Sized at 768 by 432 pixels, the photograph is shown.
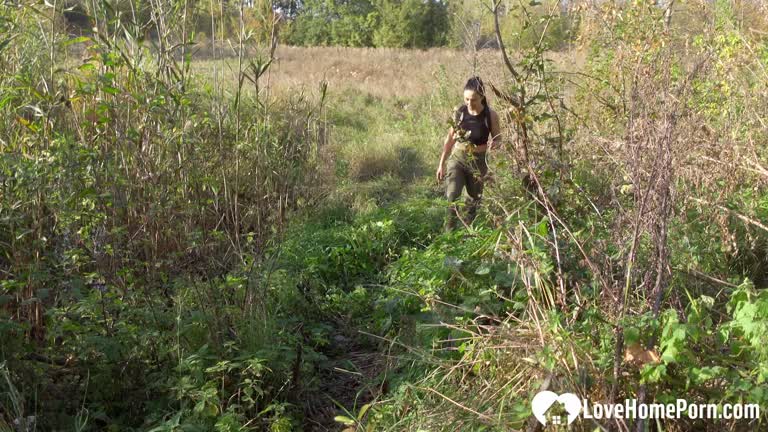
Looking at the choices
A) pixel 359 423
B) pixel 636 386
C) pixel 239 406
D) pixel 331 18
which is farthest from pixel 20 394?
pixel 331 18

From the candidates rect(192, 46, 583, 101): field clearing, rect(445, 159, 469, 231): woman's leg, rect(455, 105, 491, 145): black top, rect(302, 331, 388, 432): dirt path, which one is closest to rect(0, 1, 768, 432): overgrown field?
rect(302, 331, 388, 432): dirt path

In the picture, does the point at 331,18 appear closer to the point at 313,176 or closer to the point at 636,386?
the point at 313,176

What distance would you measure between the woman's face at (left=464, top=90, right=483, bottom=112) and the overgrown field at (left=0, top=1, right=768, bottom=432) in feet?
3.09

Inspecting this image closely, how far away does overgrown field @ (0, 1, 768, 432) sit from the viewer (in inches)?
106

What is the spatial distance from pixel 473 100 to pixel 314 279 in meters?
2.09

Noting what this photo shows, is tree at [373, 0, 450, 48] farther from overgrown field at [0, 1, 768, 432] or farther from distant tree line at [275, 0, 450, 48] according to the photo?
overgrown field at [0, 1, 768, 432]

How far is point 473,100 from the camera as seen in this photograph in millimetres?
5621

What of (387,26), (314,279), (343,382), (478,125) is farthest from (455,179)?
(387,26)

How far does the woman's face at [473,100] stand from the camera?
5541 mm

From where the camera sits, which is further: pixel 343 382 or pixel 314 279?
pixel 314 279

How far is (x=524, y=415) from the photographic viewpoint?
247 centimetres

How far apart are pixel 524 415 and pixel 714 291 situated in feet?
5.00

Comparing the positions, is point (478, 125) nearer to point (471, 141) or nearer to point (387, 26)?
point (471, 141)

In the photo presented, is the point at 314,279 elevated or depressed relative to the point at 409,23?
depressed
